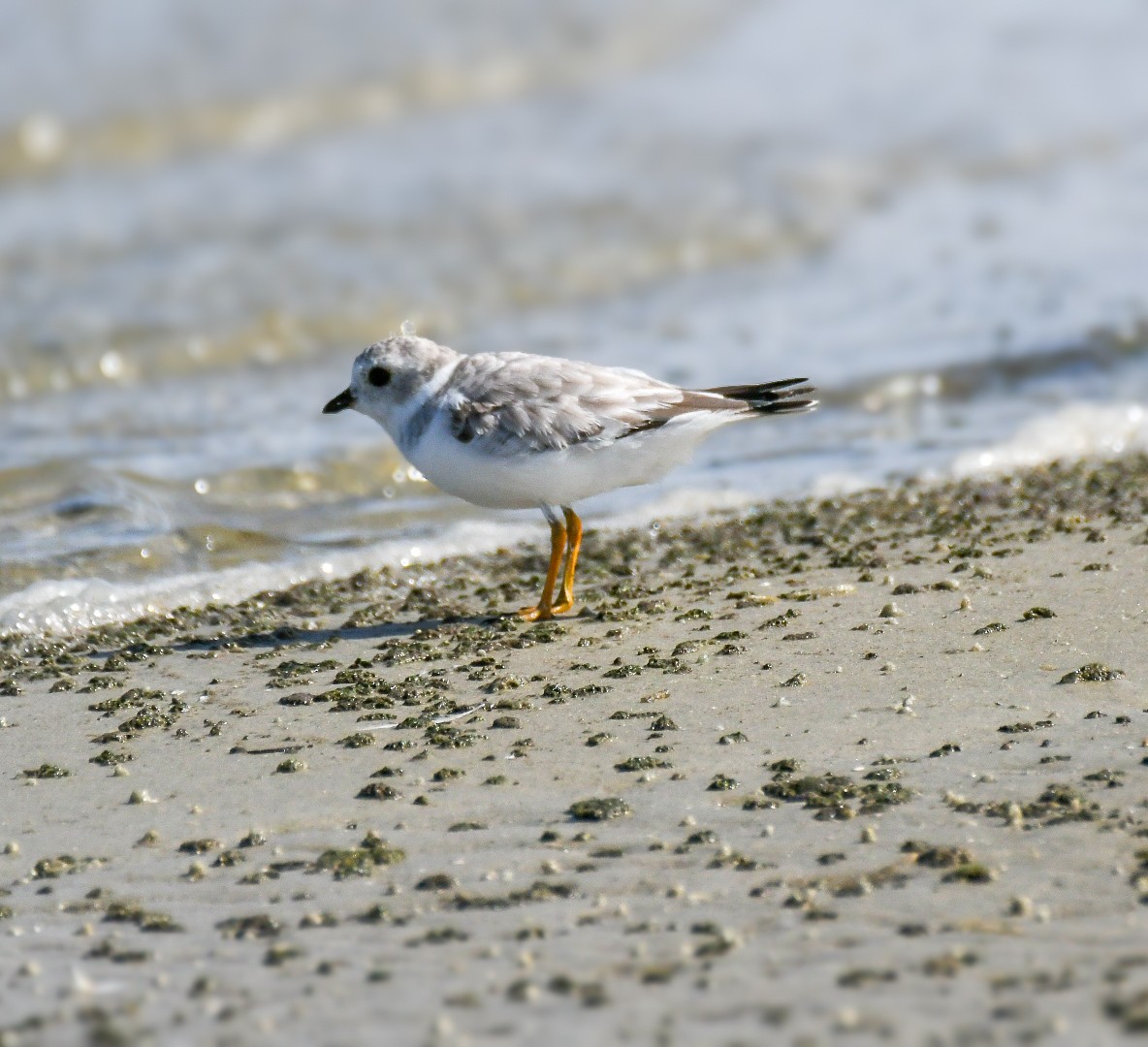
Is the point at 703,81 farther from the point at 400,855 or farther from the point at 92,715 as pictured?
the point at 400,855

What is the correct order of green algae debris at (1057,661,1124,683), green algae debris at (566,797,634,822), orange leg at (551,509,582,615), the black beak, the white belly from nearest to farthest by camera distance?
green algae debris at (566,797,634,822) → green algae debris at (1057,661,1124,683) → the white belly → orange leg at (551,509,582,615) → the black beak

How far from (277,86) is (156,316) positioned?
17.5 feet

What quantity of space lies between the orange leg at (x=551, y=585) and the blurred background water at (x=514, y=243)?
3.74 feet

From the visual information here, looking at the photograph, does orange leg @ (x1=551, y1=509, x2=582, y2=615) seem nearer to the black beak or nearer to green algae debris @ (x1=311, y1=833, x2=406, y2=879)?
the black beak

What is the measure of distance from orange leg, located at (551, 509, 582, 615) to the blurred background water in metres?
1.09

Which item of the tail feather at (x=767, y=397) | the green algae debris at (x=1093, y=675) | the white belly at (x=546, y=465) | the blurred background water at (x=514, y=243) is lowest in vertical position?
the green algae debris at (x=1093, y=675)

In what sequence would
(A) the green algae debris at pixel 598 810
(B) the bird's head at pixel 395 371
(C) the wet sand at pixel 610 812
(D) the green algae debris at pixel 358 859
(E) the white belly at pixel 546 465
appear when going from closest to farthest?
1. (C) the wet sand at pixel 610 812
2. (D) the green algae debris at pixel 358 859
3. (A) the green algae debris at pixel 598 810
4. (E) the white belly at pixel 546 465
5. (B) the bird's head at pixel 395 371

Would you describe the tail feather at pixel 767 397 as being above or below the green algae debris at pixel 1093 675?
above

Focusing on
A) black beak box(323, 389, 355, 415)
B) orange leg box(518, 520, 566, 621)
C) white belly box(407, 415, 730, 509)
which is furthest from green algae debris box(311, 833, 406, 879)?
black beak box(323, 389, 355, 415)

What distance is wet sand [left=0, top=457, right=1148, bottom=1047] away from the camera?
2914 mm

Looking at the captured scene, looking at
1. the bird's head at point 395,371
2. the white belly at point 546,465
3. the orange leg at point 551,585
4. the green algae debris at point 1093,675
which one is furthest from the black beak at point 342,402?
the green algae debris at point 1093,675

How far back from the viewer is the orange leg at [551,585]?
6012 millimetres

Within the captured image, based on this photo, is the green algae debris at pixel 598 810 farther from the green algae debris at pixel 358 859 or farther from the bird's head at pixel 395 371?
the bird's head at pixel 395 371

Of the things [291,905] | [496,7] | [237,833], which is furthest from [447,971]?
[496,7]
